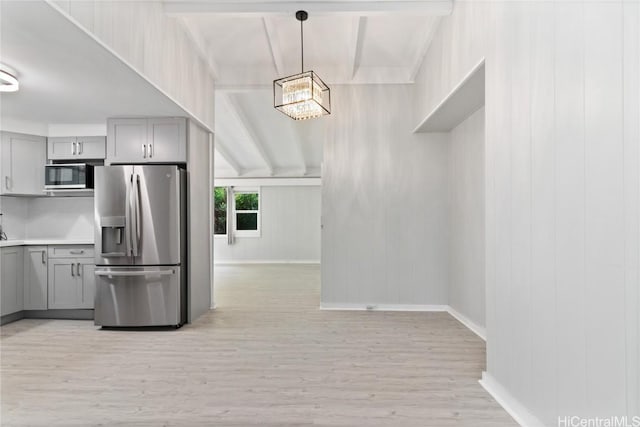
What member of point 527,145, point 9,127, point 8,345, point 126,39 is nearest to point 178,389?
point 8,345

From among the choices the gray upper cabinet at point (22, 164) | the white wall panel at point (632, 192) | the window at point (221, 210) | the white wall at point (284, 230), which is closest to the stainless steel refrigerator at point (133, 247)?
the gray upper cabinet at point (22, 164)

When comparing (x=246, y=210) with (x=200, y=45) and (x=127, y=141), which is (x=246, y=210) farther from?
(x=200, y=45)

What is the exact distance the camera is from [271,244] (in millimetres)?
11047

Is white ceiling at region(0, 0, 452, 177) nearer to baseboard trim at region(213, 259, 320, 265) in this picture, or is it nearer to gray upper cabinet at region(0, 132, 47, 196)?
gray upper cabinet at region(0, 132, 47, 196)

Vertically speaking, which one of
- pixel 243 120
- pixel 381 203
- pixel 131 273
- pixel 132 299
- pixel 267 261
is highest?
pixel 243 120

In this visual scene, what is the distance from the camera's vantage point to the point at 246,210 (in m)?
11.2

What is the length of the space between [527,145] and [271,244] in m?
9.39

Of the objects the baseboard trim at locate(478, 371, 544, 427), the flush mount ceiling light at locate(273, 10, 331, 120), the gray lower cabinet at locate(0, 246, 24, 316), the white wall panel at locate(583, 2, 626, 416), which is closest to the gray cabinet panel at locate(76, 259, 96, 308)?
the gray lower cabinet at locate(0, 246, 24, 316)

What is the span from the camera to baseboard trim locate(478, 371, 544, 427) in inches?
81.8

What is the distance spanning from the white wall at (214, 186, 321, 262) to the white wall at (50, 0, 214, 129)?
20.7ft

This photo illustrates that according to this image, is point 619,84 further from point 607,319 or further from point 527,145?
point 607,319

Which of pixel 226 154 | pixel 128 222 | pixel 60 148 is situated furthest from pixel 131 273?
pixel 226 154

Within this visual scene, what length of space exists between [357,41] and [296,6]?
1.02 m

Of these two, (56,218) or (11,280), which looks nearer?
(11,280)
